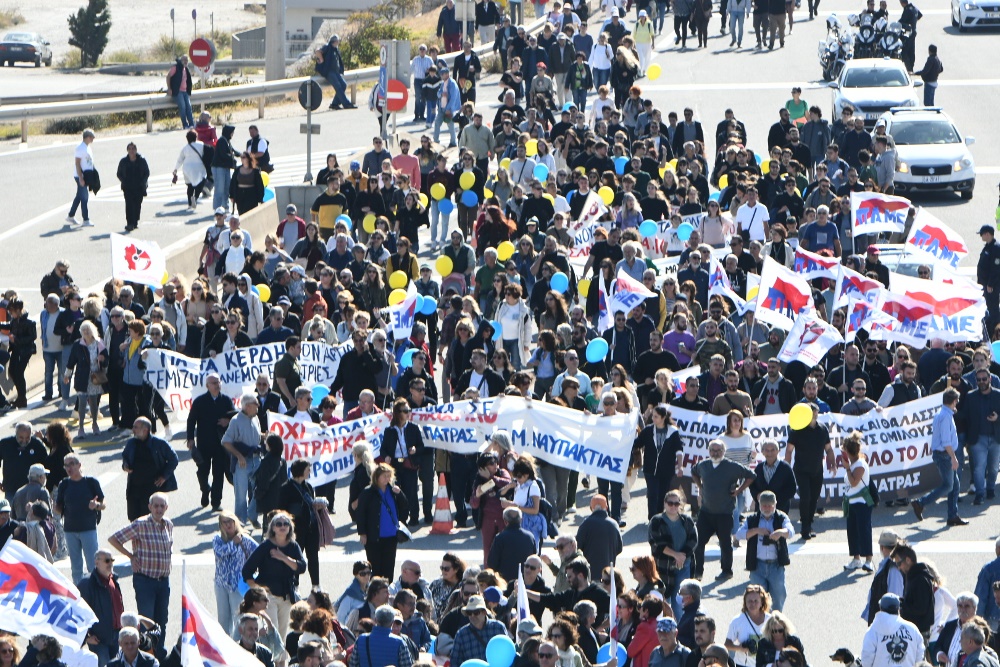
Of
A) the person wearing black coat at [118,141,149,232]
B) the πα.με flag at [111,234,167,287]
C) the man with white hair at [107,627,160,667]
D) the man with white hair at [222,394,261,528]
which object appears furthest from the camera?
A: the person wearing black coat at [118,141,149,232]

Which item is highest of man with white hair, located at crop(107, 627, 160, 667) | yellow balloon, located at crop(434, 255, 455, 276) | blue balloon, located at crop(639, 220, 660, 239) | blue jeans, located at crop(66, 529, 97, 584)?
blue balloon, located at crop(639, 220, 660, 239)

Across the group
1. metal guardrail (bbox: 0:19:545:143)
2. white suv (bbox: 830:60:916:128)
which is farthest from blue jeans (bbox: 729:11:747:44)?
→ white suv (bbox: 830:60:916:128)

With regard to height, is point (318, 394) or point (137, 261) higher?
point (137, 261)

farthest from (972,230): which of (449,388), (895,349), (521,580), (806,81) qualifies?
(521,580)

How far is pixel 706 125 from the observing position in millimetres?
38844

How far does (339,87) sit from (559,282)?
21.6 m

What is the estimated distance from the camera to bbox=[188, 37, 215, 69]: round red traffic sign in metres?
42.7

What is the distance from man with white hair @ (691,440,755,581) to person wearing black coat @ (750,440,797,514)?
216 mm

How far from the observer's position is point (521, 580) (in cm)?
1344

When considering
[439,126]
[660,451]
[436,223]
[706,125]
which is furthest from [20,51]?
[660,451]

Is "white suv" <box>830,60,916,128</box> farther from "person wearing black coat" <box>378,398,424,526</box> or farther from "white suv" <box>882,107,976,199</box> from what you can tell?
"person wearing black coat" <box>378,398,424,526</box>

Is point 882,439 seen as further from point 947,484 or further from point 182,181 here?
point 182,181

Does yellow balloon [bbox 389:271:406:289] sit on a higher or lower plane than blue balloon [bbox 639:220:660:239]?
lower

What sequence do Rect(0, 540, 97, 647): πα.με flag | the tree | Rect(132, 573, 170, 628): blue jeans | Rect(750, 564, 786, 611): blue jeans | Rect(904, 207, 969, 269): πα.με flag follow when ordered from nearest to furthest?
Rect(0, 540, 97, 647): πα.με flag → Rect(132, 573, 170, 628): blue jeans → Rect(750, 564, 786, 611): blue jeans → Rect(904, 207, 969, 269): πα.με flag → the tree
